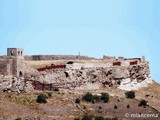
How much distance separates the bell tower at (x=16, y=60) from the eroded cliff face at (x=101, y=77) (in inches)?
149

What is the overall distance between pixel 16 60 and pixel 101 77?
1726 centimetres

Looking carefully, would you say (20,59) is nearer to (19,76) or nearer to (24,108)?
(19,76)

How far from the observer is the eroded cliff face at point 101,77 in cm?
10162

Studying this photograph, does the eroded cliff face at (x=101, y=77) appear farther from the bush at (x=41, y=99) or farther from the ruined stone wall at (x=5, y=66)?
the bush at (x=41, y=99)

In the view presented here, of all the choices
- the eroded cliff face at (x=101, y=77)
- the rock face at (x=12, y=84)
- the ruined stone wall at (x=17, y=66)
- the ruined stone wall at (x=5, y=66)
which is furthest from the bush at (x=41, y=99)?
the eroded cliff face at (x=101, y=77)

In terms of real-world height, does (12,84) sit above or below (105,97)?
above

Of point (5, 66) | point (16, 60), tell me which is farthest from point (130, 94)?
Result: point (5, 66)

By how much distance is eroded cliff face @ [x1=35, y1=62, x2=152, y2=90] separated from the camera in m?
102

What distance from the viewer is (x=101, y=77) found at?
107 m

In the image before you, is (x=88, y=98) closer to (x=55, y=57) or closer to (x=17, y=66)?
(x=17, y=66)

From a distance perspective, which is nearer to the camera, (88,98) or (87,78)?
(88,98)

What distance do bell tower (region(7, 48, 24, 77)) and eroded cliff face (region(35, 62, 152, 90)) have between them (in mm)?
3787

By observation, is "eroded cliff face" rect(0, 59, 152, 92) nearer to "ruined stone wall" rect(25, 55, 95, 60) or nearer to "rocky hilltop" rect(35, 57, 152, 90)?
"rocky hilltop" rect(35, 57, 152, 90)

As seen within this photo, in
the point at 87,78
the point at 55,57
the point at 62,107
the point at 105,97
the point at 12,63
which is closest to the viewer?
the point at 62,107
